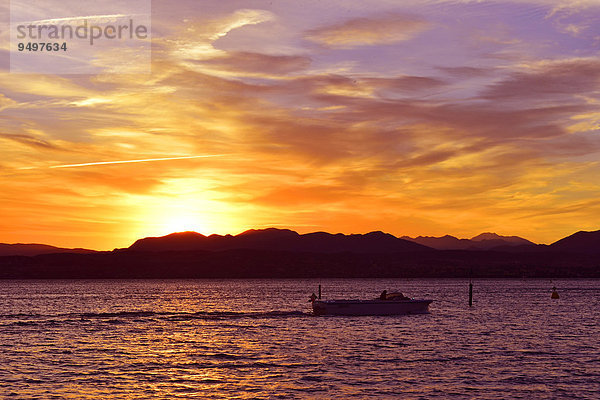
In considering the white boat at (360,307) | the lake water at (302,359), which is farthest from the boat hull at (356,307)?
the lake water at (302,359)

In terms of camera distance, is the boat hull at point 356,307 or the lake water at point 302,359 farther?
the boat hull at point 356,307

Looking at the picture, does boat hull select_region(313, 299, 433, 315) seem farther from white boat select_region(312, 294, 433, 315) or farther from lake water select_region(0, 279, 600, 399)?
lake water select_region(0, 279, 600, 399)

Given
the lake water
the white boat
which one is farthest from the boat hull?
the lake water

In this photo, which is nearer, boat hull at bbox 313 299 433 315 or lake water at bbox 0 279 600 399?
lake water at bbox 0 279 600 399

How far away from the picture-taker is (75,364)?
5050 centimetres

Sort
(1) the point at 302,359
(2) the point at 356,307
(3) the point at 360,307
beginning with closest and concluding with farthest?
(1) the point at 302,359
(3) the point at 360,307
(2) the point at 356,307

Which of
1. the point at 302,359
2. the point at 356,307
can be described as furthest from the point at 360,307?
the point at 302,359

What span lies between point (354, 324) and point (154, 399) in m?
49.6

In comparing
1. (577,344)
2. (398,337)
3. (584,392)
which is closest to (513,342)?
(577,344)

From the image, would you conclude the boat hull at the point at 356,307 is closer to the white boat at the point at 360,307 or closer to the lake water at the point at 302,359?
the white boat at the point at 360,307

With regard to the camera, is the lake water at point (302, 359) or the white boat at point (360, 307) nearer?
the lake water at point (302, 359)

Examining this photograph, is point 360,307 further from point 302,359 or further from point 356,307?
point 302,359

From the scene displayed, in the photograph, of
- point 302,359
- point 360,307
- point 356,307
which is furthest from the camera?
point 356,307

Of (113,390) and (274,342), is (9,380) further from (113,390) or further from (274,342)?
(274,342)
